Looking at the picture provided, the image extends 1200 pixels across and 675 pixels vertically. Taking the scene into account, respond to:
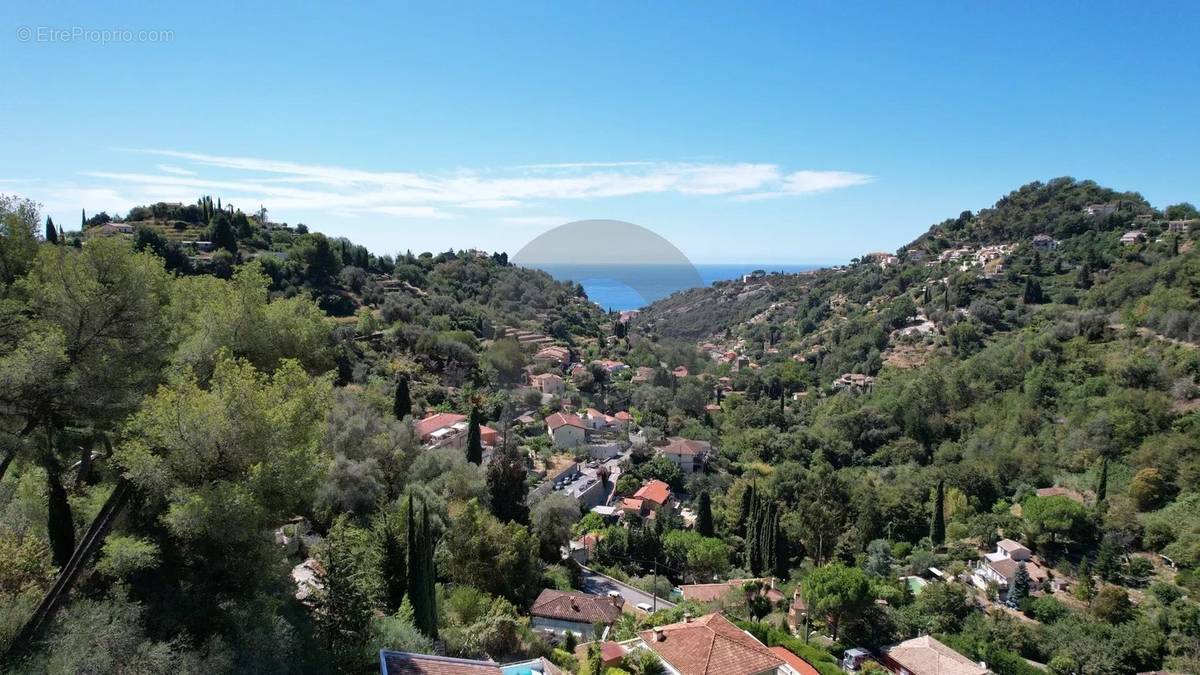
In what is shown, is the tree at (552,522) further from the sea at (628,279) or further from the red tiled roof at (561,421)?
the sea at (628,279)

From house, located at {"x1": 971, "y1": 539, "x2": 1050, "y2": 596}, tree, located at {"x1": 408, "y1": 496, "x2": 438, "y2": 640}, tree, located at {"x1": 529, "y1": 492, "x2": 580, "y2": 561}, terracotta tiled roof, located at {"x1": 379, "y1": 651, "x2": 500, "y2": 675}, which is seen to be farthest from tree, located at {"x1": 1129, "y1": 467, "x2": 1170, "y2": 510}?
terracotta tiled roof, located at {"x1": 379, "y1": 651, "x2": 500, "y2": 675}

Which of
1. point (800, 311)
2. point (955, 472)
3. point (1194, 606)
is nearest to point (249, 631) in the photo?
point (1194, 606)

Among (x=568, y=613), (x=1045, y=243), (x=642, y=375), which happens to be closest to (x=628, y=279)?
(x=642, y=375)

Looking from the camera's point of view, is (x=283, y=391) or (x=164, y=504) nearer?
(x=164, y=504)

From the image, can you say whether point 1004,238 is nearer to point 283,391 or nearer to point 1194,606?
point 1194,606

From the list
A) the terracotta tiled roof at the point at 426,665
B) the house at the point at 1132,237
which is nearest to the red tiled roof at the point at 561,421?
the terracotta tiled roof at the point at 426,665

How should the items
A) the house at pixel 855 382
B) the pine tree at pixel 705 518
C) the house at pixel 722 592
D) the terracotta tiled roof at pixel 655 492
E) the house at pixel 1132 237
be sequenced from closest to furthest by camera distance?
1. the house at pixel 722 592
2. the pine tree at pixel 705 518
3. the terracotta tiled roof at pixel 655 492
4. the house at pixel 855 382
5. the house at pixel 1132 237

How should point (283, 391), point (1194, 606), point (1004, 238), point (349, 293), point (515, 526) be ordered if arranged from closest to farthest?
point (283, 391) < point (515, 526) < point (1194, 606) < point (349, 293) < point (1004, 238)
